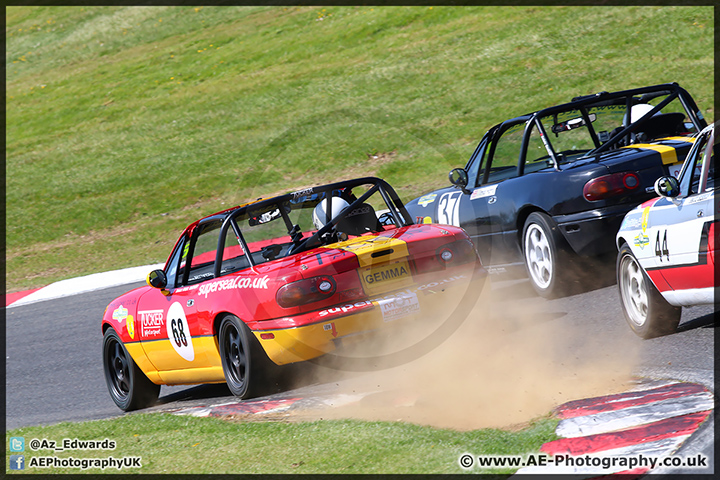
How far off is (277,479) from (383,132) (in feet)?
60.1

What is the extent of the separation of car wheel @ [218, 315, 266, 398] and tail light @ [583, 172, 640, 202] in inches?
127

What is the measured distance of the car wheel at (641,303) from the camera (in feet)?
17.5

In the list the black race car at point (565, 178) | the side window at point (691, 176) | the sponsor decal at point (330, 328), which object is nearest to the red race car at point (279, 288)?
the sponsor decal at point (330, 328)

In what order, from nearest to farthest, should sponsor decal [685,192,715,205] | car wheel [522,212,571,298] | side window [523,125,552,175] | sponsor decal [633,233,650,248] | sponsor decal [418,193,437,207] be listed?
sponsor decal [685,192,715,205]
sponsor decal [633,233,650,248]
car wheel [522,212,571,298]
side window [523,125,552,175]
sponsor decal [418,193,437,207]

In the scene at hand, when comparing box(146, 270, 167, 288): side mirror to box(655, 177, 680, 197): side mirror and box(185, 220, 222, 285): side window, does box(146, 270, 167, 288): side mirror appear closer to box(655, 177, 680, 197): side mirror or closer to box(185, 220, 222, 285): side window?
box(185, 220, 222, 285): side window

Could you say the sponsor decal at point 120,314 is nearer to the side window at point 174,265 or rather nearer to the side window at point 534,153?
the side window at point 174,265

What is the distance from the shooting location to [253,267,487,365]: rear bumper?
18.0 feet

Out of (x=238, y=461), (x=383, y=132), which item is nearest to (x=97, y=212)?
(x=383, y=132)

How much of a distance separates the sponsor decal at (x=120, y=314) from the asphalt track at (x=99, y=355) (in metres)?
0.84

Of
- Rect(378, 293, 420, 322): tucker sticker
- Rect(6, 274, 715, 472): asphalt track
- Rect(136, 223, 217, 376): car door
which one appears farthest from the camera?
Rect(136, 223, 217, 376): car door

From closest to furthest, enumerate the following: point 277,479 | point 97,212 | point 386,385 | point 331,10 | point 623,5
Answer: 1. point 277,479
2. point 386,385
3. point 97,212
4. point 623,5
5. point 331,10

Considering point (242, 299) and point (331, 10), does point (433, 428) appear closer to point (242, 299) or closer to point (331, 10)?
point (242, 299)

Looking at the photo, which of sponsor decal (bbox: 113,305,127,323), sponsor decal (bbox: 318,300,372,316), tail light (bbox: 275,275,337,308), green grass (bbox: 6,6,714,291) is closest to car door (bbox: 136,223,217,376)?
sponsor decal (bbox: 113,305,127,323)

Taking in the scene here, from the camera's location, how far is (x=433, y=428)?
4.41 meters
